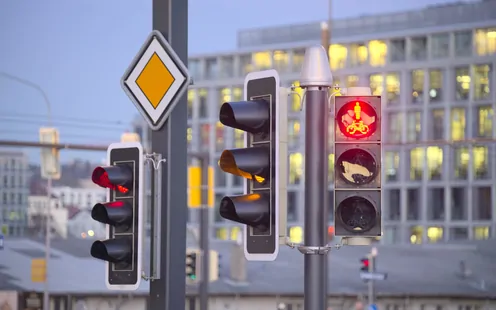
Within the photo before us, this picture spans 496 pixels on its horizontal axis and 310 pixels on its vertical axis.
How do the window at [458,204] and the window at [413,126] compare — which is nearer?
the window at [458,204]

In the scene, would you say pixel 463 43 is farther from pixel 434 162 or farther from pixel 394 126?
pixel 434 162

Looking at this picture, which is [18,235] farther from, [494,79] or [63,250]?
[494,79]

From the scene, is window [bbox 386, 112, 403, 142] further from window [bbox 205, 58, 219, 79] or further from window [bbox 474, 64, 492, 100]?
window [bbox 205, 58, 219, 79]

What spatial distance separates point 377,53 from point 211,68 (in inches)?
682

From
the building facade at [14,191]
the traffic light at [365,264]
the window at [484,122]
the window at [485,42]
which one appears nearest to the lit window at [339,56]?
the window at [485,42]

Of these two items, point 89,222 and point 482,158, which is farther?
point 482,158

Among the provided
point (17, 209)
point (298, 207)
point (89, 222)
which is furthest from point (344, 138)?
point (298, 207)

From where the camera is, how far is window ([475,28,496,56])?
8138 centimetres

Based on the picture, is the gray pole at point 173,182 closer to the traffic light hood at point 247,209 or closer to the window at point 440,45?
the traffic light hood at point 247,209

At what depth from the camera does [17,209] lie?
214 feet

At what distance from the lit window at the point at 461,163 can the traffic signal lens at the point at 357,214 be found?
7499cm

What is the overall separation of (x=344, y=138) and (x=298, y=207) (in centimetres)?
8059

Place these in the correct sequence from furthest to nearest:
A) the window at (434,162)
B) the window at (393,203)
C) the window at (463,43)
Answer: the window at (393,203) → the window at (434,162) → the window at (463,43)

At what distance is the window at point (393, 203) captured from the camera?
277ft
